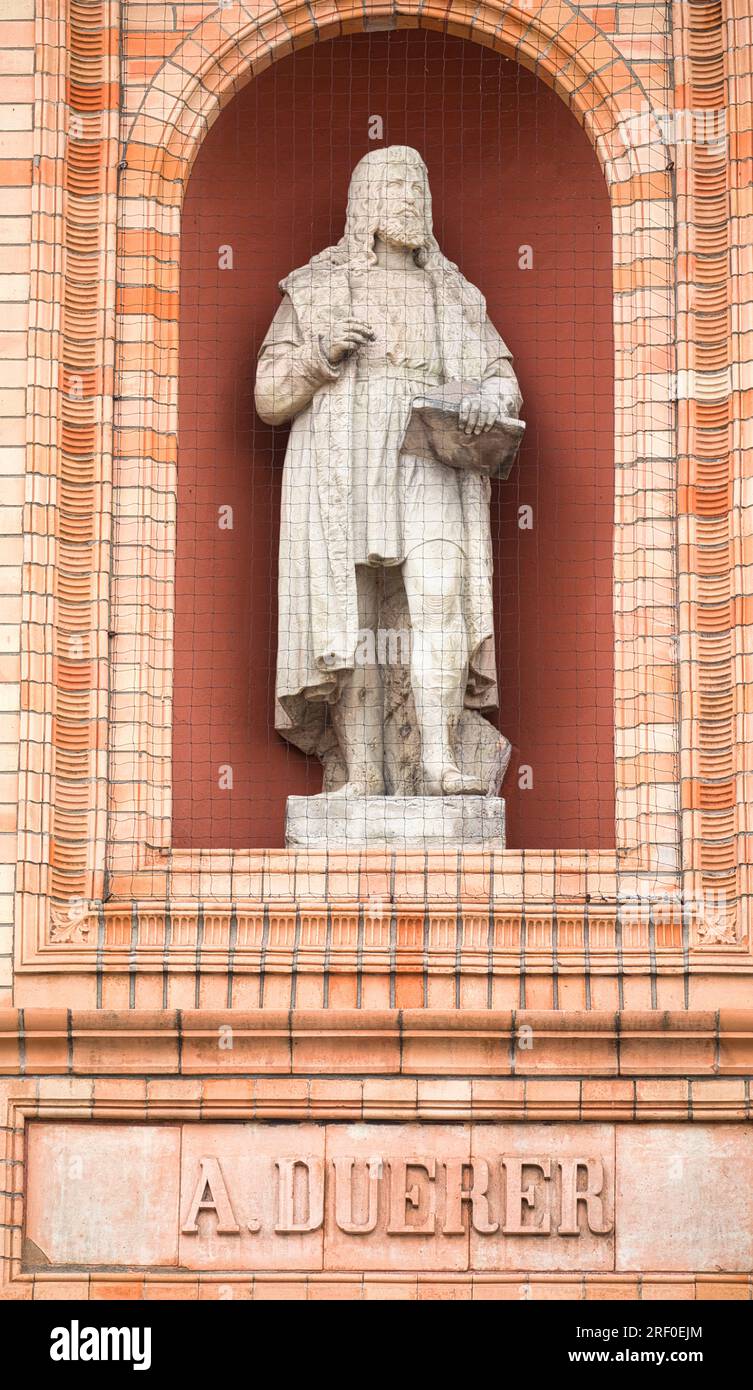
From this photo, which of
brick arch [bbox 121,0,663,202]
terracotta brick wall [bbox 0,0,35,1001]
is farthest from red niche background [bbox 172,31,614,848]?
terracotta brick wall [bbox 0,0,35,1001]

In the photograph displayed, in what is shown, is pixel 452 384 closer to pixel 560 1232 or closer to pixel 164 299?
pixel 164 299

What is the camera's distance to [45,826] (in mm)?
10336

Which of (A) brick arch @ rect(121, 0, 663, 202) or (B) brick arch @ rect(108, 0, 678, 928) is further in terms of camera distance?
(A) brick arch @ rect(121, 0, 663, 202)

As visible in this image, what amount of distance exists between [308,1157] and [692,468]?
2.66 m

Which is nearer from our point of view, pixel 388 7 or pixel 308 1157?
pixel 308 1157

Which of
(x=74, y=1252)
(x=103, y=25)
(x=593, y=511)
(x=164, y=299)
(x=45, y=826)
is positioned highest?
(x=103, y=25)

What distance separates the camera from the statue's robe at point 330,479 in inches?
423

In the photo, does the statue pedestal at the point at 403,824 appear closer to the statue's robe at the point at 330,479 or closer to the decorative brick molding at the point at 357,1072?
the statue's robe at the point at 330,479

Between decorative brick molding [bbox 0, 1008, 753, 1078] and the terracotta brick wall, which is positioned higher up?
the terracotta brick wall

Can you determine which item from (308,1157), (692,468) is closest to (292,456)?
(692,468)

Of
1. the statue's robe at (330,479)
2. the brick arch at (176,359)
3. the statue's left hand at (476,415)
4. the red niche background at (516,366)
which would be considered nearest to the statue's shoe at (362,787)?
the statue's robe at (330,479)

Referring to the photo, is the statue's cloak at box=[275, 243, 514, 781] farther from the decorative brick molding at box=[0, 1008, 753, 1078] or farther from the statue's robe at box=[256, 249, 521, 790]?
the decorative brick molding at box=[0, 1008, 753, 1078]

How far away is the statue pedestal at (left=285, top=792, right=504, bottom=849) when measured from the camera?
10523 millimetres
